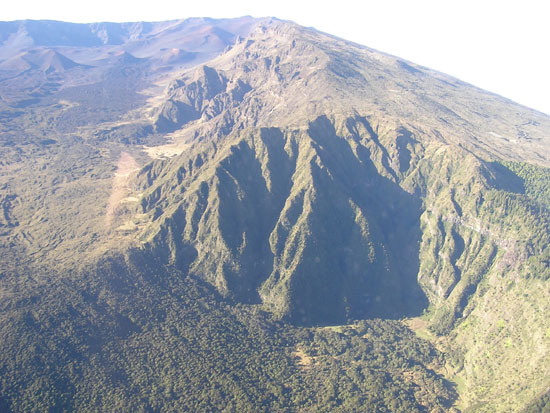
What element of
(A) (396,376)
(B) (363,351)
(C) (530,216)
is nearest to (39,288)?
(B) (363,351)

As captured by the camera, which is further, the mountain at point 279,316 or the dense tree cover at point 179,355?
the mountain at point 279,316

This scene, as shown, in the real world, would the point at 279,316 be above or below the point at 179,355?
above

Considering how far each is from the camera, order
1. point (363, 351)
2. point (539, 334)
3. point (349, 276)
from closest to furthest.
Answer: point (539, 334) < point (363, 351) < point (349, 276)

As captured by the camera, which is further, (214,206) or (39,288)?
(214,206)

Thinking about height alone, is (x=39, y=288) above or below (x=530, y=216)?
below

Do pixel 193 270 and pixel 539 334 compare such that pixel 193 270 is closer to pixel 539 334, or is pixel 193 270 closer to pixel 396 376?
pixel 396 376

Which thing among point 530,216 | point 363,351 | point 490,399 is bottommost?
point 363,351

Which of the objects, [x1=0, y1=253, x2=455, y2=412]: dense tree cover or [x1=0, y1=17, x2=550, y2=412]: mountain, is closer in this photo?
[x1=0, y1=253, x2=455, y2=412]: dense tree cover

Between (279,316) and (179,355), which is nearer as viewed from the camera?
(179,355)
